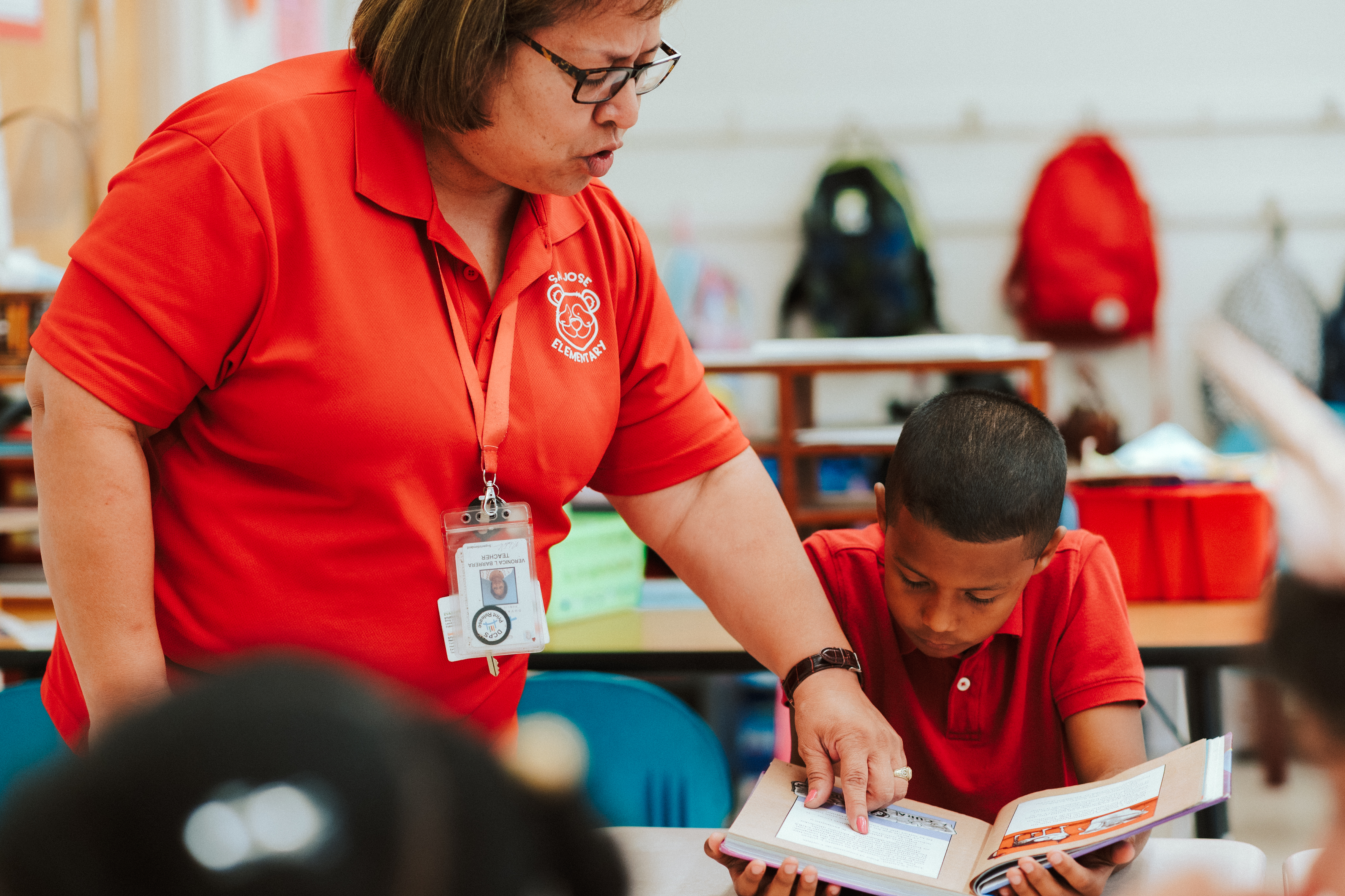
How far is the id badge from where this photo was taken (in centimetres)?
105

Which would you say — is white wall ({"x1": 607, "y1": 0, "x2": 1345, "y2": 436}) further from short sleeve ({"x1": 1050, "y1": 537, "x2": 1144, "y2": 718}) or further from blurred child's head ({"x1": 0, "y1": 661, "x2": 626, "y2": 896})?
blurred child's head ({"x1": 0, "y1": 661, "x2": 626, "y2": 896})

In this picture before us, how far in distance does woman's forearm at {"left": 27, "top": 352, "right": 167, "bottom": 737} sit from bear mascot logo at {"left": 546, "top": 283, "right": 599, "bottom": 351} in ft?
1.33

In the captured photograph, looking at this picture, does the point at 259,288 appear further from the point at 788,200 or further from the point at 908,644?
the point at 788,200

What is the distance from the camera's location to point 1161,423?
13.7 feet

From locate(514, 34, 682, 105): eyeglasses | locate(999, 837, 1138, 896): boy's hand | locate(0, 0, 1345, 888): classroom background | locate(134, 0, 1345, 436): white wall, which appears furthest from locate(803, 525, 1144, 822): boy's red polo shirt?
locate(134, 0, 1345, 436): white wall

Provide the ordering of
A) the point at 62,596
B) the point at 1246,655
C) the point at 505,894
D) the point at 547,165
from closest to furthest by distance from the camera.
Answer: the point at 505,894, the point at 1246,655, the point at 62,596, the point at 547,165

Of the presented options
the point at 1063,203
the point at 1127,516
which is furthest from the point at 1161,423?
the point at 1127,516

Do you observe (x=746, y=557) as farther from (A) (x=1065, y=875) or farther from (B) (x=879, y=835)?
(A) (x=1065, y=875)

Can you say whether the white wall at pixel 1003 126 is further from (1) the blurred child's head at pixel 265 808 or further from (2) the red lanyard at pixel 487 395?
(1) the blurred child's head at pixel 265 808

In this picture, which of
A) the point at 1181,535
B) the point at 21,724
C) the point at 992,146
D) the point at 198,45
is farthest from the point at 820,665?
the point at 992,146

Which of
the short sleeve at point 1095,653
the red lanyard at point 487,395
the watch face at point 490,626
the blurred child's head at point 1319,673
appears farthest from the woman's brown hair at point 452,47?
the short sleeve at point 1095,653

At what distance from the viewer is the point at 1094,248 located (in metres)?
3.98

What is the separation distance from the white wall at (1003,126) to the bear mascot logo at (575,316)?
3.12m

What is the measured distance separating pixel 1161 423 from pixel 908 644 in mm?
3102
